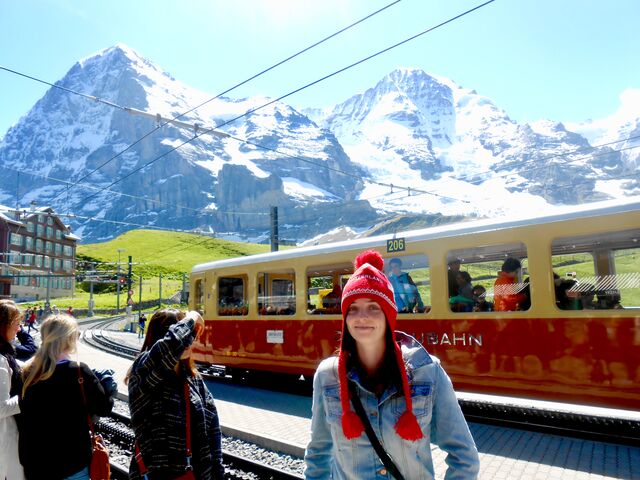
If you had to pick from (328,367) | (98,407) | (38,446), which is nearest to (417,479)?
(328,367)

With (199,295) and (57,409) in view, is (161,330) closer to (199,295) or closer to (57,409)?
(57,409)

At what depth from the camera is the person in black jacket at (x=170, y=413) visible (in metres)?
3.28

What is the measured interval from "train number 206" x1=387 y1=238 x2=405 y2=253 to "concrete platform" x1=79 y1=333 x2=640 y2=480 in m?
3.19

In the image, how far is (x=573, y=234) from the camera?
7.23 metres

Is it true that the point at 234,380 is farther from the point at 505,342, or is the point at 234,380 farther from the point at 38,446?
the point at 38,446

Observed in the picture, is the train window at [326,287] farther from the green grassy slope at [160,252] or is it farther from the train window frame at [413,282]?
the green grassy slope at [160,252]

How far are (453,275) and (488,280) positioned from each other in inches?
23.0

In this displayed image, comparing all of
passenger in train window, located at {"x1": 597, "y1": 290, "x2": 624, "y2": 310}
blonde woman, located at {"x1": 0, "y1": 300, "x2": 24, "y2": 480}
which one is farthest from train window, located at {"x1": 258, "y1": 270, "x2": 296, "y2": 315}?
blonde woman, located at {"x1": 0, "y1": 300, "x2": 24, "y2": 480}

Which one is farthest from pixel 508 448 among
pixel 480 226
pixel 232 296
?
pixel 232 296

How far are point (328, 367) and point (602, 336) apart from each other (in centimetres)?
574

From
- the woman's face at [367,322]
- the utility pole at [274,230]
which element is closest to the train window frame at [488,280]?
the woman's face at [367,322]

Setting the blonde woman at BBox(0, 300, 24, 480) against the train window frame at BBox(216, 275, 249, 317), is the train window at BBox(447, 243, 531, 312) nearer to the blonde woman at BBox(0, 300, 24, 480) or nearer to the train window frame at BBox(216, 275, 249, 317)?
the train window frame at BBox(216, 275, 249, 317)

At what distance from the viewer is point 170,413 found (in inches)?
130

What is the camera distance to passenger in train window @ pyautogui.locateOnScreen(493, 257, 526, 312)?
301 inches
